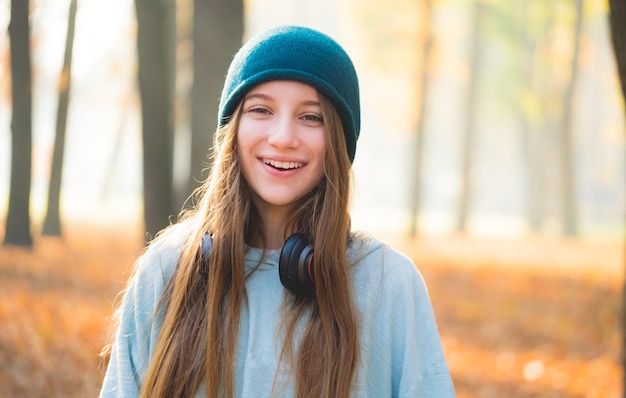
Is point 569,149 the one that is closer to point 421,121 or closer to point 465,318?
point 421,121

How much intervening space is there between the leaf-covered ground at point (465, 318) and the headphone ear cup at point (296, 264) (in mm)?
1685

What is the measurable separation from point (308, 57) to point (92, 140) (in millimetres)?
71490

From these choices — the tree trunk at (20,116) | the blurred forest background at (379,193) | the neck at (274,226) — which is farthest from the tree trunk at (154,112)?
the neck at (274,226)

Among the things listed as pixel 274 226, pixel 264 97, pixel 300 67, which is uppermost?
pixel 300 67

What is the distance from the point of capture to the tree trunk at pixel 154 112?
721 cm

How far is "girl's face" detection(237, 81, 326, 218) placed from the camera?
2.66 m

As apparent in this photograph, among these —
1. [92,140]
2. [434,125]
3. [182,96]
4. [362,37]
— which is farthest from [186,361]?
[92,140]

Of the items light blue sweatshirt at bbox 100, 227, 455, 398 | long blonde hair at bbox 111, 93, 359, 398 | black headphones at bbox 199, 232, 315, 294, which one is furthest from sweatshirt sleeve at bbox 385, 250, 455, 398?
black headphones at bbox 199, 232, 315, 294

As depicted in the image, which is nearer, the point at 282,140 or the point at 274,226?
the point at 282,140

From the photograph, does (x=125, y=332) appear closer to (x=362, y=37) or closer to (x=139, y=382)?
(x=139, y=382)

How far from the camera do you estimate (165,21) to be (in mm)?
7438

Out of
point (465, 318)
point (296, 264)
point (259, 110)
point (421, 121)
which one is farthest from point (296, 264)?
point (421, 121)

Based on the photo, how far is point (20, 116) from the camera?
7.90m

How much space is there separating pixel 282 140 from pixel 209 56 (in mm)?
3806
